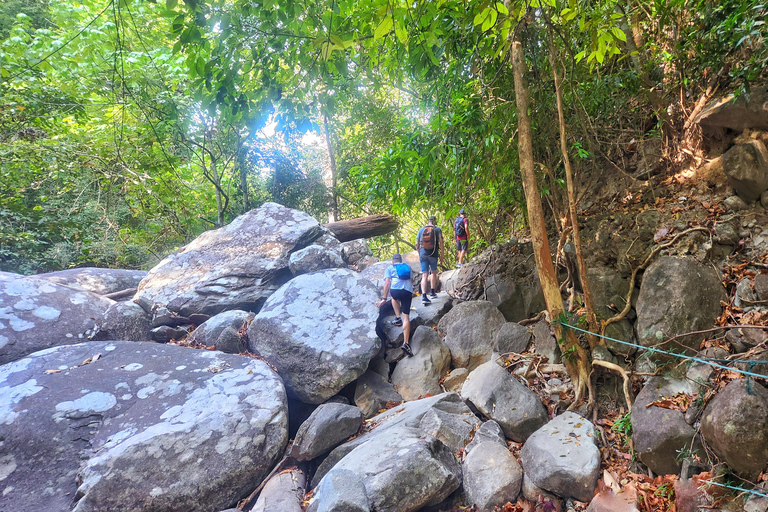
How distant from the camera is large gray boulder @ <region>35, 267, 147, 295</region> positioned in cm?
683

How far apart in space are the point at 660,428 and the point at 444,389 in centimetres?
257

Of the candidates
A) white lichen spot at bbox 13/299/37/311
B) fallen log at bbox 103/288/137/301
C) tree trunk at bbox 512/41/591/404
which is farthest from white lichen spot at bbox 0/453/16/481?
tree trunk at bbox 512/41/591/404

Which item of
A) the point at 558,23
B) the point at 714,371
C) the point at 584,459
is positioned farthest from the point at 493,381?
the point at 558,23

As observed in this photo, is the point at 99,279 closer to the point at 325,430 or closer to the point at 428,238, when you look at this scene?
the point at 325,430

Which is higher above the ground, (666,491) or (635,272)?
(635,272)

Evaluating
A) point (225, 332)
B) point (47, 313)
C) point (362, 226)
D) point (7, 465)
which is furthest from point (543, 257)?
point (47, 313)

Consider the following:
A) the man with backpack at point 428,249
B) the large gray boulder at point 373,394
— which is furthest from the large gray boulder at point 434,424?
the man with backpack at point 428,249

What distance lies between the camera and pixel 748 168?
3.71m

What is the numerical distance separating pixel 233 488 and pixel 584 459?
10.7ft

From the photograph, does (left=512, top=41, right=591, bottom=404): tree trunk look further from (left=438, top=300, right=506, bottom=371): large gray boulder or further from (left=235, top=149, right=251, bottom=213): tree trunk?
(left=235, top=149, right=251, bottom=213): tree trunk

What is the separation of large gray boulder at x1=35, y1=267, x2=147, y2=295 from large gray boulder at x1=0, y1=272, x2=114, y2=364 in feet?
3.86

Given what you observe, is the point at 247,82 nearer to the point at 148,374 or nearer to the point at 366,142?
the point at 148,374

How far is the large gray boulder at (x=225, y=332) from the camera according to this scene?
211 inches

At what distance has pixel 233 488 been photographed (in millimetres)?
3633
